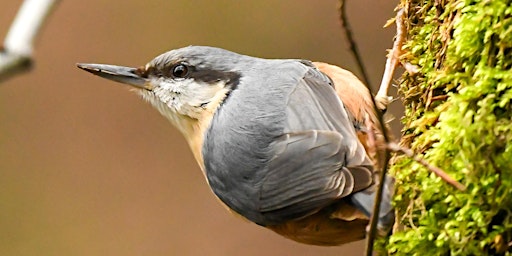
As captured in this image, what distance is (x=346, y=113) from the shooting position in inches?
61.6

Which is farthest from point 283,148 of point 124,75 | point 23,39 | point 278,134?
point 23,39

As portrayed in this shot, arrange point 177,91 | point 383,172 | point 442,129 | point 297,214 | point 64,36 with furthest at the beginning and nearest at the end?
point 64,36 → point 177,91 → point 297,214 → point 442,129 → point 383,172

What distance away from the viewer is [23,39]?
27.8 inches

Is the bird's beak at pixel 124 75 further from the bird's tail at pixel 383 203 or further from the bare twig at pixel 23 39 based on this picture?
the bare twig at pixel 23 39

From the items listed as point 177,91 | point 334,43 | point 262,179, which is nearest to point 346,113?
point 262,179

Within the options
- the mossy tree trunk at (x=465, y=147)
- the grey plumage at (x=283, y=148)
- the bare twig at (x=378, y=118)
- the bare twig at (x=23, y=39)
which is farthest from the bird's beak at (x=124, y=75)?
the bare twig at (x=23, y=39)

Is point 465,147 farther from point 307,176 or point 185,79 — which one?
point 185,79

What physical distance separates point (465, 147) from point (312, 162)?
0.29m

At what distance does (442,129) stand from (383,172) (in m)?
0.29

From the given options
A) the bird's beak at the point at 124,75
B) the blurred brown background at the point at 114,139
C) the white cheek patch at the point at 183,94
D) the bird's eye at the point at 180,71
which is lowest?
the blurred brown background at the point at 114,139

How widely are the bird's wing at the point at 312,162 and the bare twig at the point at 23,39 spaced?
764mm

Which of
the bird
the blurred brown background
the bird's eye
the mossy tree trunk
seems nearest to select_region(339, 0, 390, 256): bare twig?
the bird

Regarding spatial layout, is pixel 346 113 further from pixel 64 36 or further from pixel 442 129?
pixel 64 36

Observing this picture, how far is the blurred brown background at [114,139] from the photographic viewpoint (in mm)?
3590
